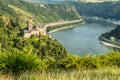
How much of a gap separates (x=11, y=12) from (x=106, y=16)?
51.5m

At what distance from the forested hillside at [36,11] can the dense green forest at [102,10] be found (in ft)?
39.8

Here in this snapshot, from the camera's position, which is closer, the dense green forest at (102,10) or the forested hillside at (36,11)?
the forested hillside at (36,11)

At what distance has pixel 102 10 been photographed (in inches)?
5763

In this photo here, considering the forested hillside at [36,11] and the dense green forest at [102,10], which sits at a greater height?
the forested hillside at [36,11]

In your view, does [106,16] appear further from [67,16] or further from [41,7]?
[41,7]

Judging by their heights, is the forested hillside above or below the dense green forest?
above

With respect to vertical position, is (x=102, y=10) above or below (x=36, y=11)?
below

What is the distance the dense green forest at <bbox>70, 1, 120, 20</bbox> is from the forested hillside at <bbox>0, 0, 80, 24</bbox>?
12134 mm

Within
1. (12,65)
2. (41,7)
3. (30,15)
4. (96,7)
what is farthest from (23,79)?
(96,7)

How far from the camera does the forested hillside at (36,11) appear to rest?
95250mm

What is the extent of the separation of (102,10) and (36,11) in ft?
130

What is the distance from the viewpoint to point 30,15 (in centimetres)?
10462

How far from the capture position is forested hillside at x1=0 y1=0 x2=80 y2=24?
9525 cm

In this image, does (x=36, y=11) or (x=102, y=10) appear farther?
(x=102, y=10)
